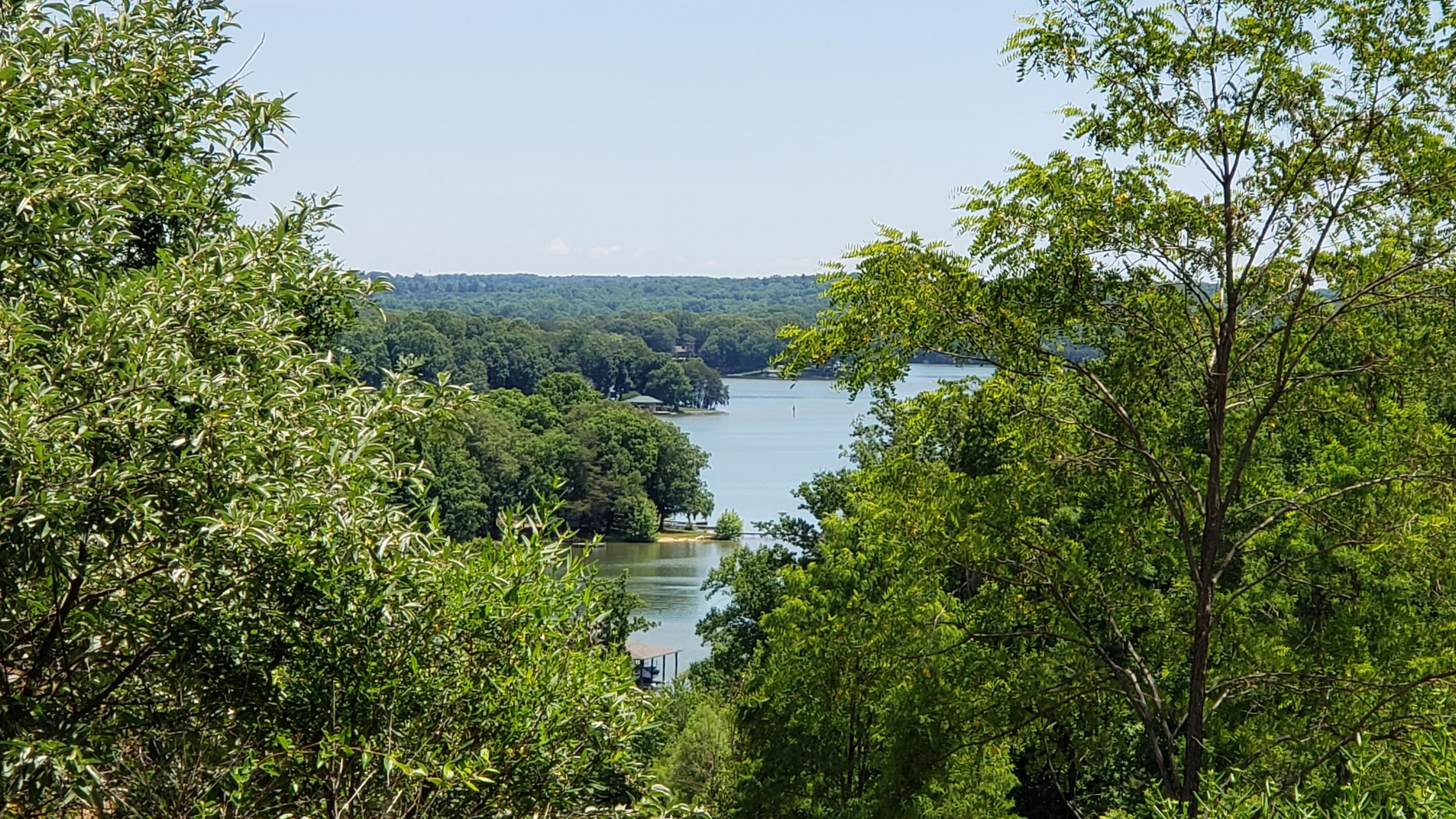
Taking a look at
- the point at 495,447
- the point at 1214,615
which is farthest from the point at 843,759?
the point at 495,447

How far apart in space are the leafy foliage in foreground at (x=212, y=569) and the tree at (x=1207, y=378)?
447cm

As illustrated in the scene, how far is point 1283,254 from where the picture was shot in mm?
9164

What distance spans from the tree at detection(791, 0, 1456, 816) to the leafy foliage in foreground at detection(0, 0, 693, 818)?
14.7 feet

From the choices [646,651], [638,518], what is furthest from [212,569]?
[638,518]

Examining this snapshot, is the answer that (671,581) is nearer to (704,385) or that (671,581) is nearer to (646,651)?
(646,651)

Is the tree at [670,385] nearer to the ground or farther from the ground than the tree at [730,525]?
farther from the ground

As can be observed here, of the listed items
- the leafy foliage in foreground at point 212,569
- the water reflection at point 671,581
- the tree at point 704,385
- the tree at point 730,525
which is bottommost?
the water reflection at point 671,581

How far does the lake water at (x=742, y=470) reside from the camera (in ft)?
138

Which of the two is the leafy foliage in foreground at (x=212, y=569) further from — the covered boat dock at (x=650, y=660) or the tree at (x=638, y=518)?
the tree at (x=638, y=518)

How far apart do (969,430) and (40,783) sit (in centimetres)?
1057

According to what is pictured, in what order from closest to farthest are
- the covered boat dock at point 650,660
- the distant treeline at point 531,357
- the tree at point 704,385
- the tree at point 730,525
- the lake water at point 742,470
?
the covered boat dock at point 650,660 < the lake water at point 742,470 < the tree at point 730,525 < the distant treeline at point 531,357 < the tree at point 704,385

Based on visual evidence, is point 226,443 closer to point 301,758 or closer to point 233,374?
point 233,374

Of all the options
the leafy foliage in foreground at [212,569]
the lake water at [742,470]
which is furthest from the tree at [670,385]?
the leafy foliage in foreground at [212,569]

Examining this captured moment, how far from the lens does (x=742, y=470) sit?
8462cm
